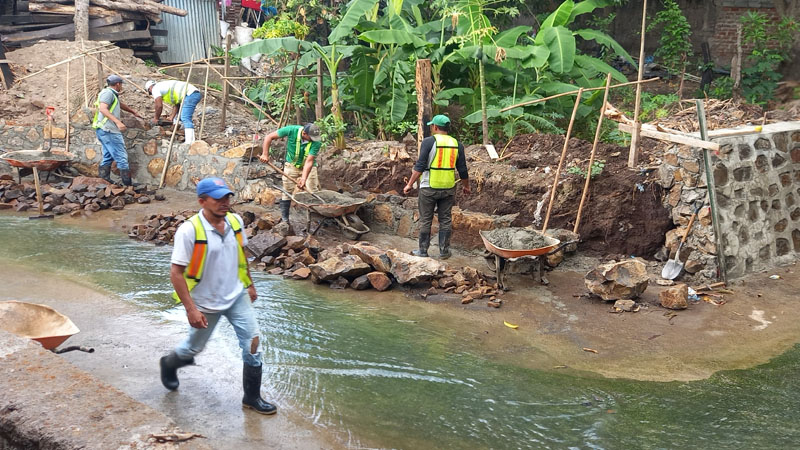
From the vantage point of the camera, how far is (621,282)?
7.84 m

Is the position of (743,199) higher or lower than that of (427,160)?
lower

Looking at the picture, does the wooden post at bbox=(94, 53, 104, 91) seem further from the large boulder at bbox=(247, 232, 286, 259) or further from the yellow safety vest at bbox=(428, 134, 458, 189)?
the yellow safety vest at bbox=(428, 134, 458, 189)

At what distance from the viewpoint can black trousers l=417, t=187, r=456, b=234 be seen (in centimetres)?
938

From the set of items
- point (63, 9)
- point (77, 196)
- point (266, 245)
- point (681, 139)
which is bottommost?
point (266, 245)

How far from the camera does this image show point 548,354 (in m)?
6.67

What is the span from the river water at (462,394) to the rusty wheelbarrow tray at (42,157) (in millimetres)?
6319

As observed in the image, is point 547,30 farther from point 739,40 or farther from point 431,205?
point 739,40

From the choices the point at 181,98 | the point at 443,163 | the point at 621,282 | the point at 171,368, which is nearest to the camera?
the point at 171,368

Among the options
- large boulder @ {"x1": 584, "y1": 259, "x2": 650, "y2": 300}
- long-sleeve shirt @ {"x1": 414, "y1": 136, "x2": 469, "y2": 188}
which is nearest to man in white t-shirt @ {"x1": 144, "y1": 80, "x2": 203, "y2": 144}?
long-sleeve shirt @ {"x1": 414, "y1": 136, "x2": 469, "y2": 188}

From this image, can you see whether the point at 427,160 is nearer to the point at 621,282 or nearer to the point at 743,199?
the point at 621,282

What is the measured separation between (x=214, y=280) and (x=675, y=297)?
16.8ft

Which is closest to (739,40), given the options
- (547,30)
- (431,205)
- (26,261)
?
(547,30)

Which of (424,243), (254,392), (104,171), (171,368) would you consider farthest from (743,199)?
(104,171)

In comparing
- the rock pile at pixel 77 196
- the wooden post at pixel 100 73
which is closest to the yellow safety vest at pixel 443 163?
the rock pile at pixel 77 196
